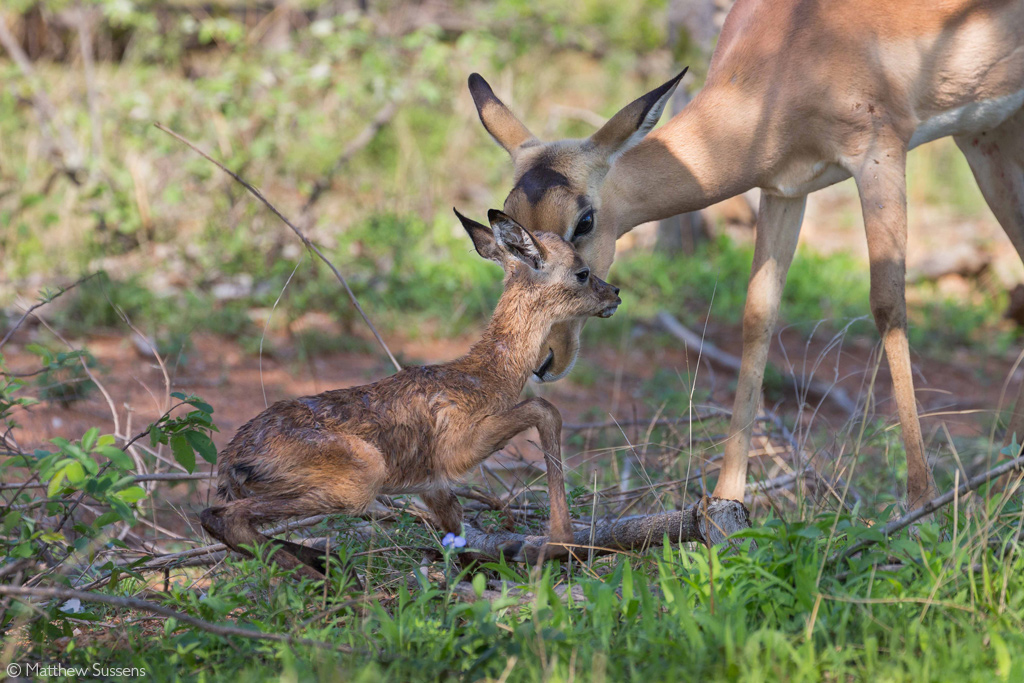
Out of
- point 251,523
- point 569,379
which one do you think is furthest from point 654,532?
point 569,379

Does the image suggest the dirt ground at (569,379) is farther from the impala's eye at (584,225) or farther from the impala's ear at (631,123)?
the impala's ear at (631,123)

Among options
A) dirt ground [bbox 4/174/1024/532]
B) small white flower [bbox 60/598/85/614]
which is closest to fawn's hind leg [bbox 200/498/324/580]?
small white flower [bbox 60/598/85/614]

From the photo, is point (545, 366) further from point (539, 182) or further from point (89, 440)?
point (89, 440)

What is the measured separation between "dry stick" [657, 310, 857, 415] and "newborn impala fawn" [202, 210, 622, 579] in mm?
3001

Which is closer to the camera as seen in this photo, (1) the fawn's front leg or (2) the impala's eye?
(1) the fawn's front leg

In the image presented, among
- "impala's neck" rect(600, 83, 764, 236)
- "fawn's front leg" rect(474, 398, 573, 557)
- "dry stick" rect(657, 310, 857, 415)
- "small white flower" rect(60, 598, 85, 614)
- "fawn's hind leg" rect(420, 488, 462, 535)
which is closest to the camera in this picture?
"small white flower" rect(60, 598, 85, 614)

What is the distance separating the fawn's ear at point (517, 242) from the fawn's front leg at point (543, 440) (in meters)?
0.59

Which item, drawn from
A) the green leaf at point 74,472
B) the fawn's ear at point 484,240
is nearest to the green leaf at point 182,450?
the green leaf at point 74,472

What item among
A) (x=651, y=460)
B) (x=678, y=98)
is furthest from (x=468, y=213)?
(x=651, y=460)

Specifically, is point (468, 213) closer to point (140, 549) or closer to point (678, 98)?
point (678, 98)

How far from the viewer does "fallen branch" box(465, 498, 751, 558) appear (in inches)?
131

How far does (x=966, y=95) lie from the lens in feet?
14.6

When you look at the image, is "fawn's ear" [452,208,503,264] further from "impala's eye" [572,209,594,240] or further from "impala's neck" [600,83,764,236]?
"impala's neck" [600,83,764,236]

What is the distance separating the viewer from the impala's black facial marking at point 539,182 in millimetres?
4070
